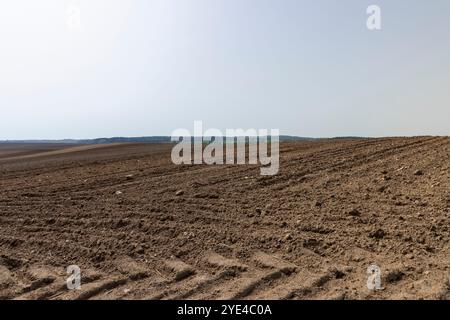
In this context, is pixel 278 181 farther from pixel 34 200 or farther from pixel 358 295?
pixel 358 295

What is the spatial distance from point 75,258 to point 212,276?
65.8 inches

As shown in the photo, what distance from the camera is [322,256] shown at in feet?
15.0

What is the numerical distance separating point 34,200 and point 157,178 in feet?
9.20

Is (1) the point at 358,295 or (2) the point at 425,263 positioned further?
(2) the point at 425,263

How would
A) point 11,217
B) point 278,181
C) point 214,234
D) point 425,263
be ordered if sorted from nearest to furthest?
point 425,263, point 214,234, point 11,217, point 278,181

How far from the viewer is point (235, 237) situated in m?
5.29

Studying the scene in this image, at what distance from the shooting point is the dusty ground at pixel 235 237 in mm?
4016

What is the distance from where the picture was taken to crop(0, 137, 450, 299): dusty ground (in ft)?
13.2

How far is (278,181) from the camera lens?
8820 mm
